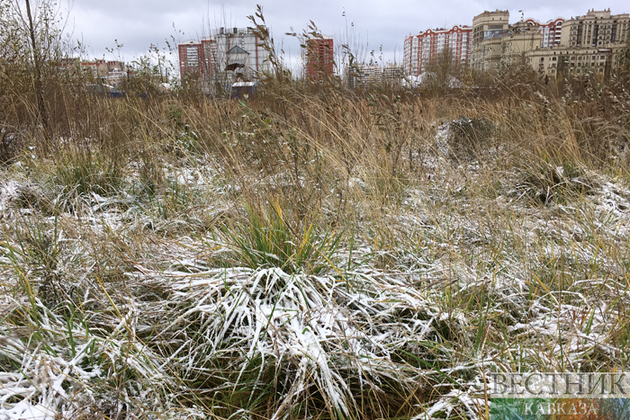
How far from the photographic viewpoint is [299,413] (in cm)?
126

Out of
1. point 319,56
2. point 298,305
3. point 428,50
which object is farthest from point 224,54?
point 428,50

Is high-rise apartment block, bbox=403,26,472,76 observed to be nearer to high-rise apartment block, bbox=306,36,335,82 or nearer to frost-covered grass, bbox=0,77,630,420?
high-rise apartment block, bbox=306,36,335,82

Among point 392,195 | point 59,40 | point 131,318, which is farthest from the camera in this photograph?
point 59,40

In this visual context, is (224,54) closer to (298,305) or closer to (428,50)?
(298,305)

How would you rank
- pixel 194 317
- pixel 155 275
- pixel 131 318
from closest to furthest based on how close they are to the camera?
pixel 131 318, pixel 194 317, pixel 155 275

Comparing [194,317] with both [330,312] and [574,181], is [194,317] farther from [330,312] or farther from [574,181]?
[574,181]

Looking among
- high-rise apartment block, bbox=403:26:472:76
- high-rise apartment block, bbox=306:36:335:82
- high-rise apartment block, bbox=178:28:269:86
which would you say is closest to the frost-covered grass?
high-rise apartment block, bbox=306:36:335:82

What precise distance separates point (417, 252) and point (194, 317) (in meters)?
Result: 1.06

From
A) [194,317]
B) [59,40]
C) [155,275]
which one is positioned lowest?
[194,317]

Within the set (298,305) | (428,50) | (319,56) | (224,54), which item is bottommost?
(298,305)

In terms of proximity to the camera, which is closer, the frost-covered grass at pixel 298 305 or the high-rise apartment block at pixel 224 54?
the frost-covered grass at pixel 298 305

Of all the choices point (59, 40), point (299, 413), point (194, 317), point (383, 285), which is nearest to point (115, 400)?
point (194, 317)

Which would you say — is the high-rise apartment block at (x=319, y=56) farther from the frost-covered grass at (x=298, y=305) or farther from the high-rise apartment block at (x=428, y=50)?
the high-rise apartment block at (x=428, y=50)

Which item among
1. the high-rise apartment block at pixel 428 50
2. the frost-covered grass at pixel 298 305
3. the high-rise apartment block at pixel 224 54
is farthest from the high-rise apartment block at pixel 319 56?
the high-rise apartment block at pixel 428 50
